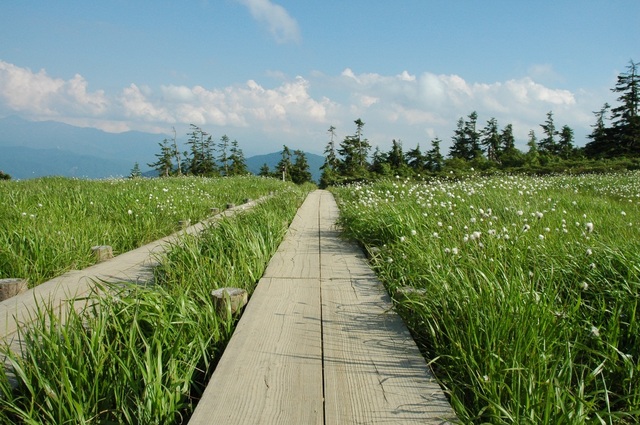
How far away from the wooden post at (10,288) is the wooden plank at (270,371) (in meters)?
2.16

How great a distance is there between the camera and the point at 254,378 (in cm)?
188

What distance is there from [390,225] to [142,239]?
12.1ft

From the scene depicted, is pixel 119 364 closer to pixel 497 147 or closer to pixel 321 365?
pixel 321 365

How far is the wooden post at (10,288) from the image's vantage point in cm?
317

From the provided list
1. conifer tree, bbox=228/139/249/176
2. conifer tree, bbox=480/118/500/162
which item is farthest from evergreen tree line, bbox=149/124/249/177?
conifer tree, bbox=480/118/500/162

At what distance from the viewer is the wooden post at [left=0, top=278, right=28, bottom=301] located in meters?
3.17

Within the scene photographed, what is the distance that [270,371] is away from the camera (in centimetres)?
194

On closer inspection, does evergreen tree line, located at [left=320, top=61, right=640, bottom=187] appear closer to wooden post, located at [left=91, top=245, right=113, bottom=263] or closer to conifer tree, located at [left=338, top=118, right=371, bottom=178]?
conifer tree, located at [left=338, top=118, right=371, bottom=178]

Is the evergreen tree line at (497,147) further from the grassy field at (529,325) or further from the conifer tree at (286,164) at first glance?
the grassy field at (529,325)

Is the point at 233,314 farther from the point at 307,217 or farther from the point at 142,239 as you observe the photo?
the point at 307,217

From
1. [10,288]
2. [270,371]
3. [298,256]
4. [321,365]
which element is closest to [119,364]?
[270,371]

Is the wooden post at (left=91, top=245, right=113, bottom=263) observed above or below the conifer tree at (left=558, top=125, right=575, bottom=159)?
below

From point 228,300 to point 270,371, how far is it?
87 centimetres

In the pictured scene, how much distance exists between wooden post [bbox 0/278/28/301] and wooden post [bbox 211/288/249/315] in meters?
1.91
